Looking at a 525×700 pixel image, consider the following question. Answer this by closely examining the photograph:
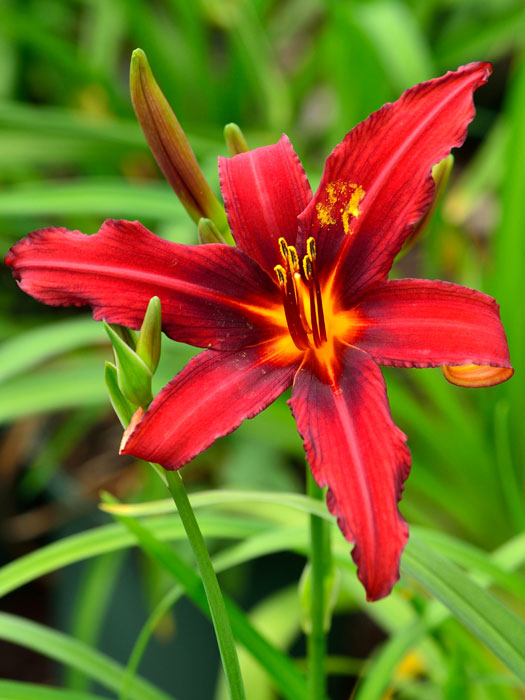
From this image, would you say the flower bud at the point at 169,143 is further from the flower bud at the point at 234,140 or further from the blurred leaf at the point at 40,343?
the blurred leaf at the point at 40,343

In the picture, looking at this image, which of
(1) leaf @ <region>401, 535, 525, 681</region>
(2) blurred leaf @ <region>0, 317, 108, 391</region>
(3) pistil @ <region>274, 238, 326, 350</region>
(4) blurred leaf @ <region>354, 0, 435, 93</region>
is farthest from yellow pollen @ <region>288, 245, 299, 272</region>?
(4) blurred leaf @ <region>354, 0, 435, 93</region>

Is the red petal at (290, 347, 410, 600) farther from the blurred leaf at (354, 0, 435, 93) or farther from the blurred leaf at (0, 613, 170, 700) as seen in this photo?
the blurred leaf at (354, 0, 435, 93)

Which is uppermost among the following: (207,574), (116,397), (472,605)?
(116,397)

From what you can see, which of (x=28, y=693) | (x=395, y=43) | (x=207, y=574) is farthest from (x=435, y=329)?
(x=395, y=43)

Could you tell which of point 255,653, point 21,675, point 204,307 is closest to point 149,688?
point 255,653

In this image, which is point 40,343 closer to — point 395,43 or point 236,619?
point 236,619

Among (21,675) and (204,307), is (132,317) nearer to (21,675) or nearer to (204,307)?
(204,307)
